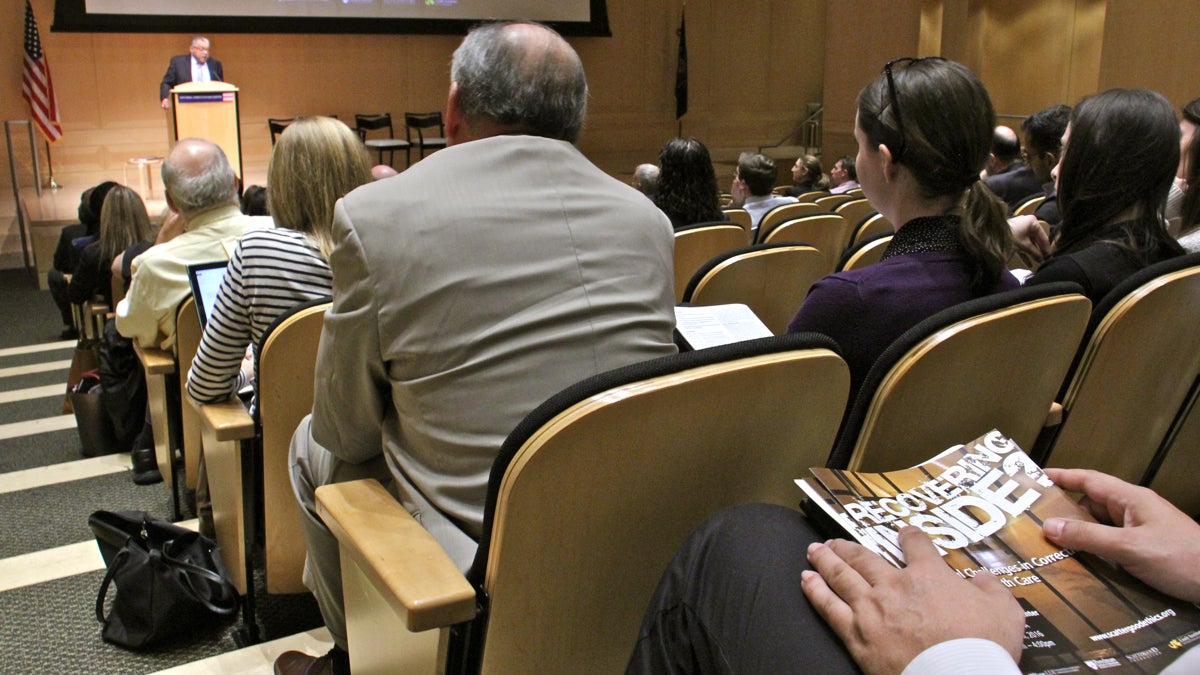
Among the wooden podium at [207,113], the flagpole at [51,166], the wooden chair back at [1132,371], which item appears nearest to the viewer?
the wooden chair back at [1132,371]

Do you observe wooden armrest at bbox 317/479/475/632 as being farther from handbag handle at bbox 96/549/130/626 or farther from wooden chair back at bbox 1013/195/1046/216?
wooden chair back at bbox 1013/195/1046/216

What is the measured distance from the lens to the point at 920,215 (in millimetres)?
1668

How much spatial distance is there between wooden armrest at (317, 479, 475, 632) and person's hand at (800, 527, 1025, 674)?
41 cm

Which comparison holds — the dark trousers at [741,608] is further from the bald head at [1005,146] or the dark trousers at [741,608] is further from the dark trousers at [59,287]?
the dark trousers at [59,287]

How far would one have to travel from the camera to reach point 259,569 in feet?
8.02

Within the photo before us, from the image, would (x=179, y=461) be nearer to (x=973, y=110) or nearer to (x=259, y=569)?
(x=259, y=569)

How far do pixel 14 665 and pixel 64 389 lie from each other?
2.68 m

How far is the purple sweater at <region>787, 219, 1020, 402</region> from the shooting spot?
1508 millimetres

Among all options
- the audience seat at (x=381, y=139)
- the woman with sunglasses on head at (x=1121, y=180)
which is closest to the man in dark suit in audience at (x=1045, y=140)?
the woman with sunglasses on head at (x=1121, y=180)

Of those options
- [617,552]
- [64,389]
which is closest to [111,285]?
[64,389]

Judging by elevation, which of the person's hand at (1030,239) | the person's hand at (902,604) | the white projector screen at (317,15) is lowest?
the person's hand at (902,604)

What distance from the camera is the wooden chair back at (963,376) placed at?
1208 millimetres

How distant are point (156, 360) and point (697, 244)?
68.6 inches

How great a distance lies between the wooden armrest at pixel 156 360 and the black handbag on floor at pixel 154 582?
48cm
